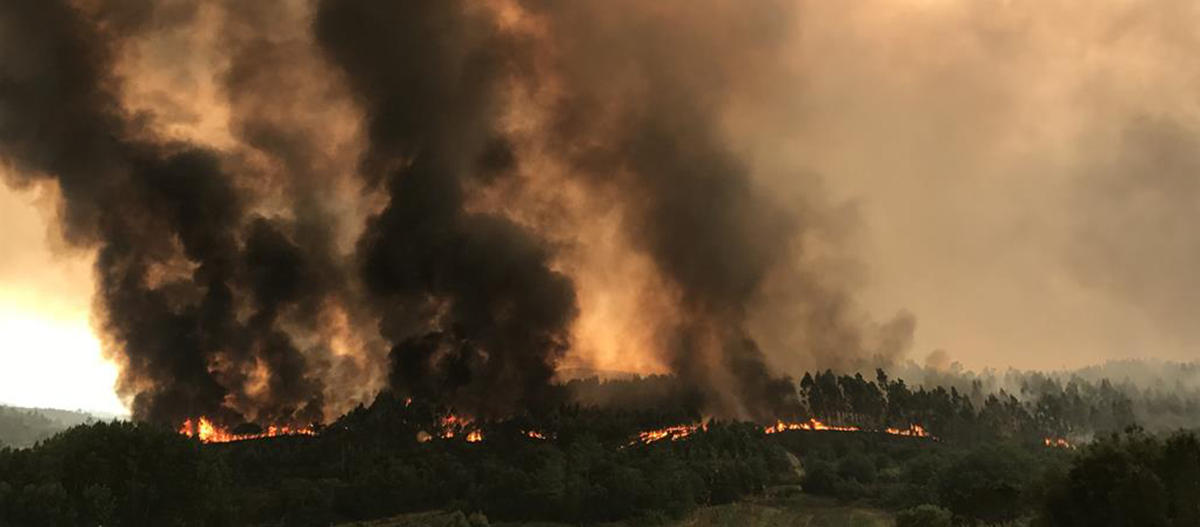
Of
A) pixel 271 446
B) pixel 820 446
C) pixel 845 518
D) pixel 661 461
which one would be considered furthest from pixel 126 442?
pixel 820 446

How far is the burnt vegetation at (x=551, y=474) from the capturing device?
5722 centimetres

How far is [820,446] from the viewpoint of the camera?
178m

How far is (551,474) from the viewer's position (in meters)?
118

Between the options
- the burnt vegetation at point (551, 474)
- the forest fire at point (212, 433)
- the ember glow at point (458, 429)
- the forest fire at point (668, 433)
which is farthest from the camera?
the forest fire at point (668, 433)

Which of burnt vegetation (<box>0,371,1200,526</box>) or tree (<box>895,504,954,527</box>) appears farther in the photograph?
tree (<box>895,504,954,527</box>)

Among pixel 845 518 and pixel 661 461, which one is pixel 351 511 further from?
pixel 845 518

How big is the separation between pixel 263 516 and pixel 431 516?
23.0 metres

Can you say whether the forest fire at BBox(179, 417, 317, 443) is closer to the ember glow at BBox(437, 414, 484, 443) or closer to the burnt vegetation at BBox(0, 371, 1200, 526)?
the burnt vegetation at BBox(0, 371, 1200, 526)

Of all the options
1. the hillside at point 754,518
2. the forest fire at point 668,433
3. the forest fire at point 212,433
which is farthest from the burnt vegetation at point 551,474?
the forest fire at point 212,433

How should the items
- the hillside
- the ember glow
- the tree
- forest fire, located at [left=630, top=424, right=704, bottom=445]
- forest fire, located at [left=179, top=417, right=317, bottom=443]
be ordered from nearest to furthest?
1. the tree
2. the hillside
3. forest fire, located at [left=179, top=417, right=317, bottom=443]
4. the ember glow
5. forest fire, located at [left=630, top=424, right=704, bottom=445]

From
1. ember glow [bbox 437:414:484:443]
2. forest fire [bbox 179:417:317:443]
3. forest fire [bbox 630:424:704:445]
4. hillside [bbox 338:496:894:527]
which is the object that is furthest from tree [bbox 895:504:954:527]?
forest fire [bbox 179:417:317:443]

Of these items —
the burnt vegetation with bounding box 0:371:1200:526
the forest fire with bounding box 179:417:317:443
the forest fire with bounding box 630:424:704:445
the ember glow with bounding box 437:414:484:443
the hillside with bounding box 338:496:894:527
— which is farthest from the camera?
the forest fire with bounding box 630:424:704:445

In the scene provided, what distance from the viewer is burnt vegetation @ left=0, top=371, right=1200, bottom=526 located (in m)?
57.2

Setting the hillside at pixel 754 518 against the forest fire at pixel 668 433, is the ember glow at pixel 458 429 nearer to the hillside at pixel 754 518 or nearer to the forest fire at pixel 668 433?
the forest fire at pixel 668 433
